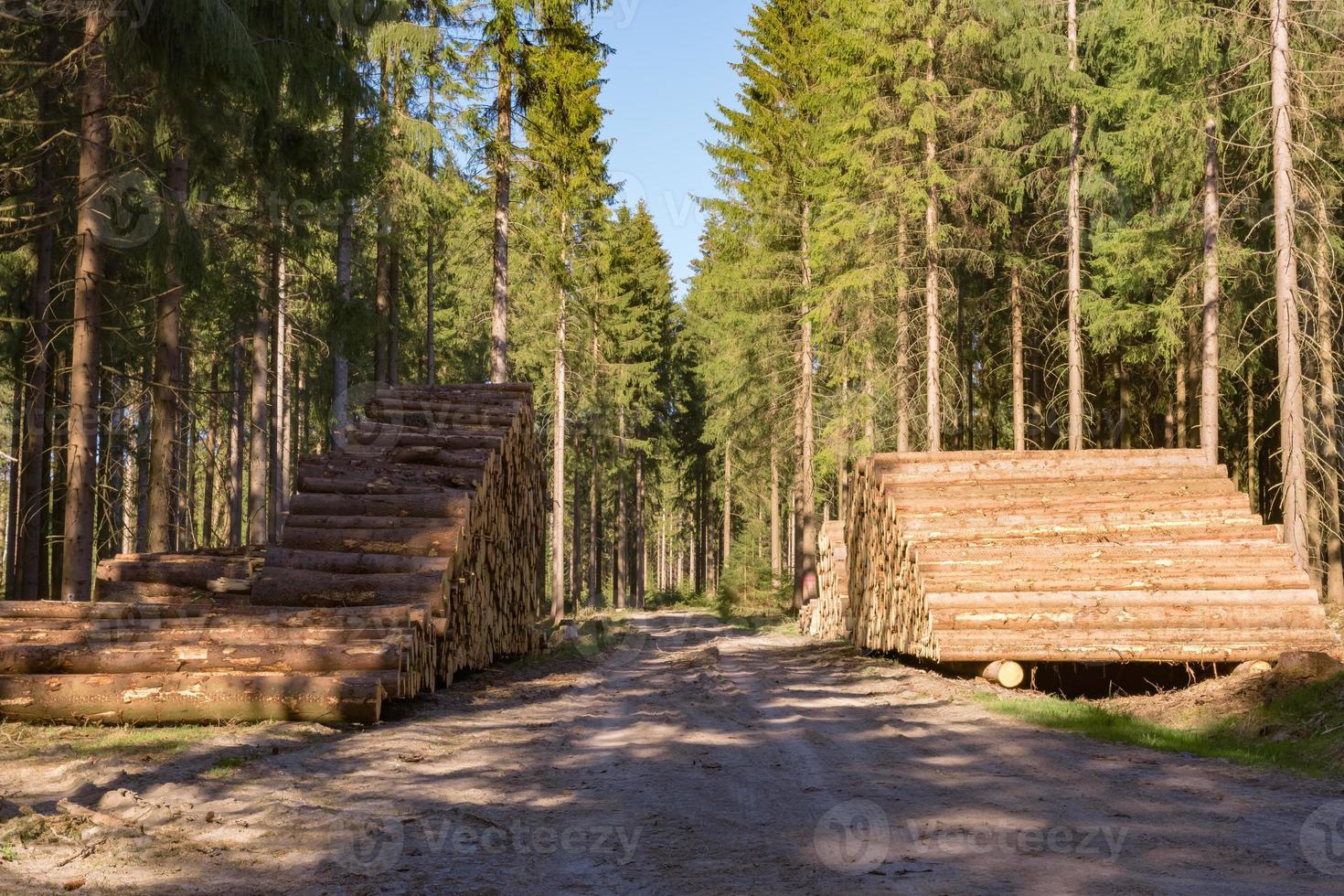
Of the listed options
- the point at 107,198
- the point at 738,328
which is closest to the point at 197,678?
the point at 107,198

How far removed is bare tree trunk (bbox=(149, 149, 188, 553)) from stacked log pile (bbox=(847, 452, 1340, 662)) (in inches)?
423

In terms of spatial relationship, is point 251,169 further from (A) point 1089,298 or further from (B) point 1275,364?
(B) point 1275,364

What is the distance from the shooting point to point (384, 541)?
11867 mm

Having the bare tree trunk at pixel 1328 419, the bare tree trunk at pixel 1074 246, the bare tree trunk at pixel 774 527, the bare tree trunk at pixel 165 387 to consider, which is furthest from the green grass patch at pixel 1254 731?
the bare tree trunk at pixel 774 527

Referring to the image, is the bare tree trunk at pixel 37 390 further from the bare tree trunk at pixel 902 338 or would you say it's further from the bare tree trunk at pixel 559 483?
the bare tree trunk at pixel 902 338

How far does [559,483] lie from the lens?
27.3m

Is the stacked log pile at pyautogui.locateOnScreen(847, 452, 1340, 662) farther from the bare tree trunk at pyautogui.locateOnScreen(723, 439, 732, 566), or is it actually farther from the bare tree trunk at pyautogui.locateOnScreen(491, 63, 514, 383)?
the bare tree trunk at pyautogui.locateOnScreen(723, 439, 732, 566)

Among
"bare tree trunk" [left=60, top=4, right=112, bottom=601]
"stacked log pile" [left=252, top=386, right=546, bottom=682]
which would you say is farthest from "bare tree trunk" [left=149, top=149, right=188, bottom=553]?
"stacked log pile" [left=252, top=386, right=546, bottom=682]

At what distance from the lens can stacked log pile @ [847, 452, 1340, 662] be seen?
39.2 ft

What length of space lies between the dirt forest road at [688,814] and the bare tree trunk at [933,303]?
510 inches

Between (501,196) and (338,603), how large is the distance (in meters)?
14.1

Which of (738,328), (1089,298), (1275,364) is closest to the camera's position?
(1089,298)

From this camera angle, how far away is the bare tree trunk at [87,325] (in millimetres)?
11656

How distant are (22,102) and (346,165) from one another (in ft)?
16.5
